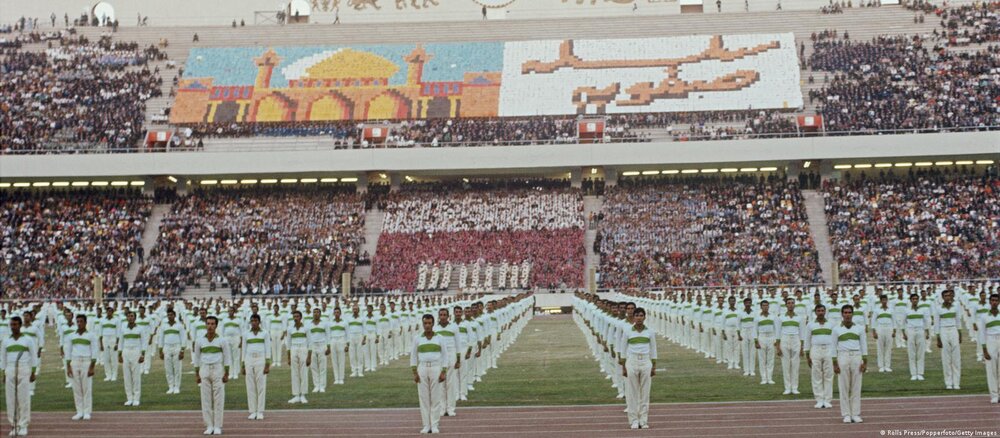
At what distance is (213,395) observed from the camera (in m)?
14.8

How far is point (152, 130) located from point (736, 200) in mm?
30113

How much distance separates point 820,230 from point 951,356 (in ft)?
121

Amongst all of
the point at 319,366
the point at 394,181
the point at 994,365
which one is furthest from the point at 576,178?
the point at 994,365

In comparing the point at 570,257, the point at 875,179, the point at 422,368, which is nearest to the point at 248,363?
the point at 422,368

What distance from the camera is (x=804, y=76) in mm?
61250

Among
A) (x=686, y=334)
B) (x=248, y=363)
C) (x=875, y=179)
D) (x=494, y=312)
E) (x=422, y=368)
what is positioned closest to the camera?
(x=422, y=368)

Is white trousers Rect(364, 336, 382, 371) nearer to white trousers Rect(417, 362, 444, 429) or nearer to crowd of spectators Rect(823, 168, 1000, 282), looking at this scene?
white trousers Rect(417, 362, 444, 429)

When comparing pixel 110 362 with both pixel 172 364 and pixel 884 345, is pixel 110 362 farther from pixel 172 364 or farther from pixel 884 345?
pixel 884 345

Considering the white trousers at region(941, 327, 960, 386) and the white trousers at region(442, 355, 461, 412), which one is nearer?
the white trousers at region(442, 355, 461, 412)

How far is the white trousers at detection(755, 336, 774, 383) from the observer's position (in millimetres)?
19719

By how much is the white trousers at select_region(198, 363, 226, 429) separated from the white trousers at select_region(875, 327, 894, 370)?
38.2 ft

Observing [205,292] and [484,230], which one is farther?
[484,230]

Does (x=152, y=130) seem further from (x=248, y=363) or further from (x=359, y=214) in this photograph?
(x=248, y=363)

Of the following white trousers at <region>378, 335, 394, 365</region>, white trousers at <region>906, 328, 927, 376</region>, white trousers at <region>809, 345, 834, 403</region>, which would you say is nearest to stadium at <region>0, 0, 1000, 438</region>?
white trousers at <region>378, 335, 394, 365</region>
